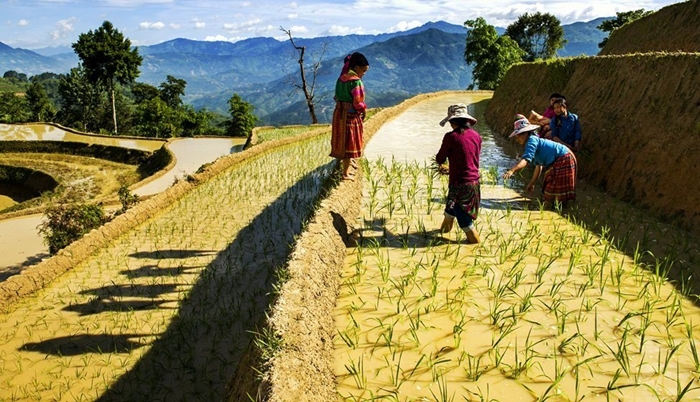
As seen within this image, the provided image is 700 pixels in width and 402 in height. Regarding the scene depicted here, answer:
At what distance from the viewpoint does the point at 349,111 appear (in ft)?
25.1

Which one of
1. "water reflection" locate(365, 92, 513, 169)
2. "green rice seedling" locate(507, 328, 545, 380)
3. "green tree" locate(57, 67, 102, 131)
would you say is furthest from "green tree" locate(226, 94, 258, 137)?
"green rice seedling" locate(507, 328, 545, 380)

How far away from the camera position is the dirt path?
5121mm

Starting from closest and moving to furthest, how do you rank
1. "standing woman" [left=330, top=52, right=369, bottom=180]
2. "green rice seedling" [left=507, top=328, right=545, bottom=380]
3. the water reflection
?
1. "green rice seedling" [left=507, top=328, right=545, bottom=380]
2. "standing woman" [left=330, top=52, right=369, bottom=180]
3. the water reflection

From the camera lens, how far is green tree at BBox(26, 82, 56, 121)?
5847 centimetres

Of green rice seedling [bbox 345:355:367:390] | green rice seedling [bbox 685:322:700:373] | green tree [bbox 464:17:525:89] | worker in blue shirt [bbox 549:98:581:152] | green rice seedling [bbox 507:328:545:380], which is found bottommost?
green rice seedling [bbox 345:355:367:390]

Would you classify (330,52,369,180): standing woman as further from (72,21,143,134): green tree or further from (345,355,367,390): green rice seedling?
(72,21,143,134): green tree

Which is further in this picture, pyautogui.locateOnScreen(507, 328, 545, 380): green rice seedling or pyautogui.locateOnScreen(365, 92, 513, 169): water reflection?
pyautogui.locateOnScreen(365, 92, 513, 169): water reflection

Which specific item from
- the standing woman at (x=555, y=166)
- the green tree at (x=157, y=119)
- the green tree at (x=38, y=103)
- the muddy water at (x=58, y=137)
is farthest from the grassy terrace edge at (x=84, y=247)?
the green tree at (x=38, y=103)

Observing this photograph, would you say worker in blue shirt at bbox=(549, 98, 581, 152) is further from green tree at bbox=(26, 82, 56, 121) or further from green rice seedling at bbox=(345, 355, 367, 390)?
green tree at bbox=(26, 82, 56, 121)

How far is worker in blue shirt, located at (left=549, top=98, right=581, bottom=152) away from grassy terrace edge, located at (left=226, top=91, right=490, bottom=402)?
4963mm

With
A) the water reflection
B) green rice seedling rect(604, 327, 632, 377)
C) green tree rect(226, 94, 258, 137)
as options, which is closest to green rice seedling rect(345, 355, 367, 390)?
green rice seedling rect(604, 327, 632, 377)

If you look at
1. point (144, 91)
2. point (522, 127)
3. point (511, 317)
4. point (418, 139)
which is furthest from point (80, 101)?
point (511, 317)

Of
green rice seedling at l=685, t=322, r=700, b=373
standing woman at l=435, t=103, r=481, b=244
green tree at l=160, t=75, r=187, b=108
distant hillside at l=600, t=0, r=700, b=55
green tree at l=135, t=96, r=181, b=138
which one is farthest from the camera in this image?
green tree at l=160, t=75, r=187, b=108

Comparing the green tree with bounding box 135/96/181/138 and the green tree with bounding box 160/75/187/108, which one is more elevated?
the green tree with bounding box 160/75/187/108
